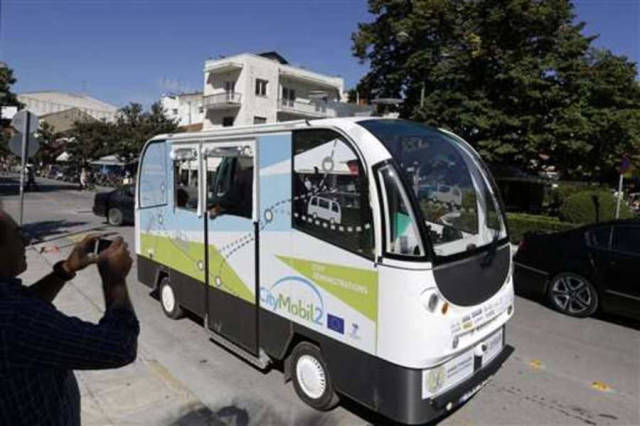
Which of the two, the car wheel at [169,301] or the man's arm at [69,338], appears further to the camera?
the car wheel at [169,301]

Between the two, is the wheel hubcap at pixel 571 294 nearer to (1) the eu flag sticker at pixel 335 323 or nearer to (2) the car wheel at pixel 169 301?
(1) the eu flag sticker at pixel 335 323

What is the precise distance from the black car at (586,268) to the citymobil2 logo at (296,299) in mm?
4765

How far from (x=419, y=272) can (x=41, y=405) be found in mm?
2292

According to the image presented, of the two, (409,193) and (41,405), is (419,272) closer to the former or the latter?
(409,193)

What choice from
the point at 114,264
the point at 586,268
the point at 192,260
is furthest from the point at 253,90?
the point at 114,264

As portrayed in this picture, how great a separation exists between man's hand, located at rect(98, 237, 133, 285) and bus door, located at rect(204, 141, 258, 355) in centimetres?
268

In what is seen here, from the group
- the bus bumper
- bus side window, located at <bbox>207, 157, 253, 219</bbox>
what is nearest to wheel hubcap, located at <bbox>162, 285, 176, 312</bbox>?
bus side window, located at <bbox>207, 157, 253, 219</bbox>

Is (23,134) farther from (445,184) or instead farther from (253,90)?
(253,90)

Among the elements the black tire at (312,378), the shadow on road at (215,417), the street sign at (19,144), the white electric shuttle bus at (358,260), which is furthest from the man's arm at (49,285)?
the street sign at (19,144)

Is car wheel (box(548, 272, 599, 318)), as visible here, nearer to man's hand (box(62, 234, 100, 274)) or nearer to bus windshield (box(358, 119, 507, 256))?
bus windshield (box(358, 119, 507, 256))

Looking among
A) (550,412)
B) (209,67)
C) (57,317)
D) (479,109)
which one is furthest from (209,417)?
(209,67)

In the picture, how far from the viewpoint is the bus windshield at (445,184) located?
136 inches

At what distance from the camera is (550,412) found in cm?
399

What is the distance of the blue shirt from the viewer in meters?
1.32
